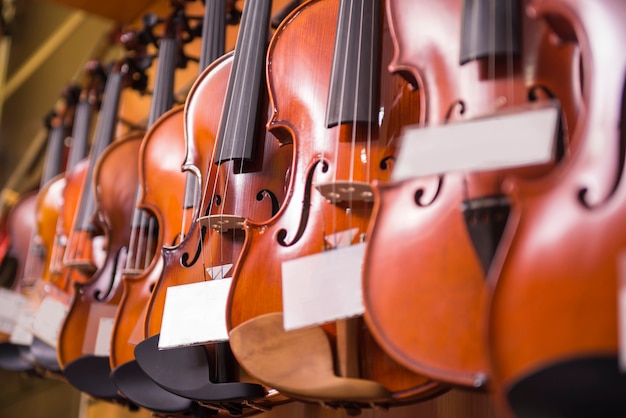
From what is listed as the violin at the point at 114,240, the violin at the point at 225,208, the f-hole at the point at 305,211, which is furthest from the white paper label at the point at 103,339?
the f-hole at the point at 305,211

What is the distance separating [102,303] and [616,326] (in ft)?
5.32

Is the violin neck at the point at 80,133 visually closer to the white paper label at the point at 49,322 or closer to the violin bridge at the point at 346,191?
the white paper label at the point at 49,322

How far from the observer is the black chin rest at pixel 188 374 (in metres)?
1.43

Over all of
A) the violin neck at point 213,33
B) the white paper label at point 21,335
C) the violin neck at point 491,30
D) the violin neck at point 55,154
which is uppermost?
the violin neck at point 213,33

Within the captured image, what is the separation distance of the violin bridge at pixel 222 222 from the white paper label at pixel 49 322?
84 centimetres

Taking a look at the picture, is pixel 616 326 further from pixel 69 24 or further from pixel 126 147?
pixel 69 24

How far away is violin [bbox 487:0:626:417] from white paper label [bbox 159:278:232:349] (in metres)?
0.61

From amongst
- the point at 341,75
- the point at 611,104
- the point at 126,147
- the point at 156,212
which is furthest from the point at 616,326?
the point at 126,147

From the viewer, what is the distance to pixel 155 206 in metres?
1.96

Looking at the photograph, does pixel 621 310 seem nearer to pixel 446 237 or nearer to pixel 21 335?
pixel 446 237

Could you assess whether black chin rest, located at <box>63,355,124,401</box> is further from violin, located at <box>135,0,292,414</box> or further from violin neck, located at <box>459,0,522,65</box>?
violin neck, located at <box>459,0,522,65</box>

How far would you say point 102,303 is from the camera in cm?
217

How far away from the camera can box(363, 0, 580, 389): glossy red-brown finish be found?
40.0 inches

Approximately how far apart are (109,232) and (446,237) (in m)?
1.44
